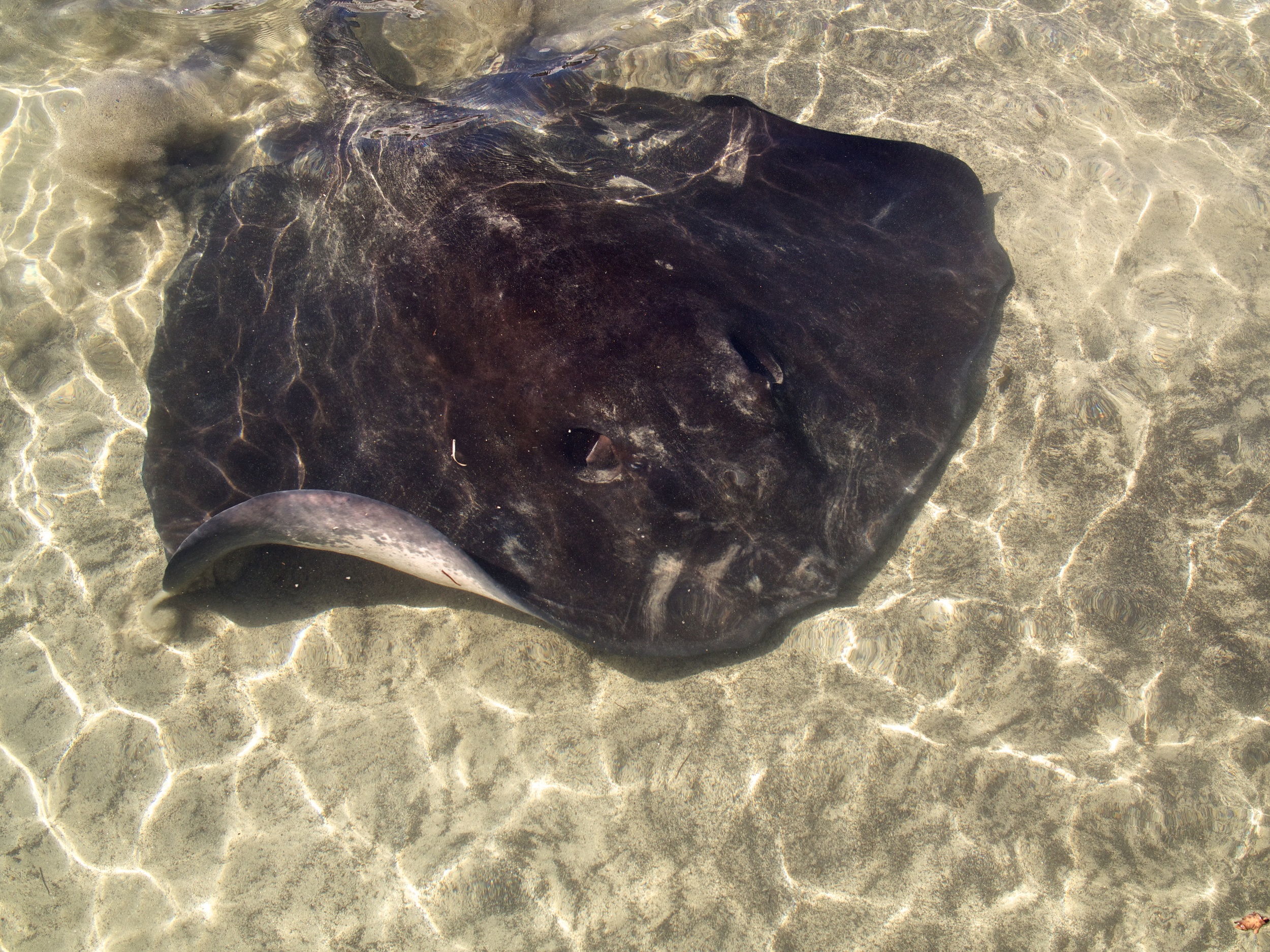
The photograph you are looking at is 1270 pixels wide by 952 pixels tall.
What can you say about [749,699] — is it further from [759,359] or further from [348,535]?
[348,535]

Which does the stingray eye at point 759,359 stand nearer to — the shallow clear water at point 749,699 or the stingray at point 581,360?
the stingray at point 581,360

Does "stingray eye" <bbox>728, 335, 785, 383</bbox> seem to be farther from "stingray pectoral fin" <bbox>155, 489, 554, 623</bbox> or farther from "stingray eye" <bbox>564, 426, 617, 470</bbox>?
"stingray pectoral fin" <bbox>155, 489, 554, 623</bbox>

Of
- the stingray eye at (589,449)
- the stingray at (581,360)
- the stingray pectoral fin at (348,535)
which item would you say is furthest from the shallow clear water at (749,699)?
the stingray eye at (589,449)

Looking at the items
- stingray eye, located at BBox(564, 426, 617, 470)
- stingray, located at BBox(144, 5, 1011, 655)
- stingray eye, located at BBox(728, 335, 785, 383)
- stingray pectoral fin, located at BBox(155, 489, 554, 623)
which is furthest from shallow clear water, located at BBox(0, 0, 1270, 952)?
stingray eye, located at BBox(728, 335, 785, 383)

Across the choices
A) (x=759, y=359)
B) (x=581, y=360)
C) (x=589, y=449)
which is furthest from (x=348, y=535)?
(x=759, y=359)

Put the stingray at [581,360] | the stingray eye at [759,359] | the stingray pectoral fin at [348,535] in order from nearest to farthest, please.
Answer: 1. the stingray pectoral fin at [348,535]
2. the stingray at [581,360]
3. the stingray eye at [759,359]

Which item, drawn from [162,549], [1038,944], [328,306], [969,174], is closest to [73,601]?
[162,549]

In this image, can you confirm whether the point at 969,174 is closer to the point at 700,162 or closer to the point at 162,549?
the point at 700,162
